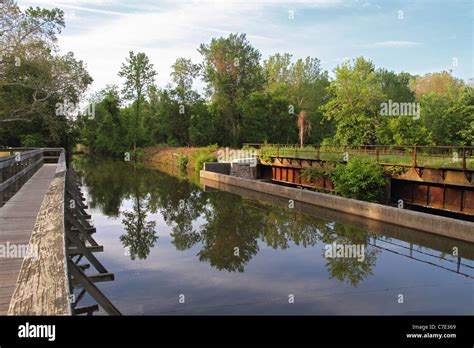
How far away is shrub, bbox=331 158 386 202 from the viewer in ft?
62.1

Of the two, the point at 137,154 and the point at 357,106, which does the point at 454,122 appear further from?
the point at 137,154

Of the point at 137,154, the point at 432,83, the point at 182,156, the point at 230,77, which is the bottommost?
the point at 137,154

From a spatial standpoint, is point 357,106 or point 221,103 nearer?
point 357,106

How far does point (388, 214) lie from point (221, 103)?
1968 inches

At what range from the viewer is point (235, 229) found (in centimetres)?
1590

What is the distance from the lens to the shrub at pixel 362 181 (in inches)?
746

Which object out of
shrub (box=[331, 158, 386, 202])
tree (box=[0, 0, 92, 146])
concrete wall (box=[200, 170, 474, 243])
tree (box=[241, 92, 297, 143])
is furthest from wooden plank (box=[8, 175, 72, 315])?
tree (box=[241, 92, 297, 143])

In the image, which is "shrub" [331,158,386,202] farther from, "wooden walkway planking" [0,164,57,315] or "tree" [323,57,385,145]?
"tree" [323,57,385,145]

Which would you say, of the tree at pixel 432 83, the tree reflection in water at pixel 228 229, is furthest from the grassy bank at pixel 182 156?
the tree at pixel 432 83

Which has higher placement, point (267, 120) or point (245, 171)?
point (267, 120)

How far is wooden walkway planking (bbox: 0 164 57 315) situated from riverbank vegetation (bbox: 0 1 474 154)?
18539mm

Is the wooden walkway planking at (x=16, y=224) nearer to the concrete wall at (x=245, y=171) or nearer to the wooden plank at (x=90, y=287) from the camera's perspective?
the wooden plank at (x=90, y=287)

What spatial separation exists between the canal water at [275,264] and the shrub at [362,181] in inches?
70.3

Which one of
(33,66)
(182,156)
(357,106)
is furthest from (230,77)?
(33,66)
